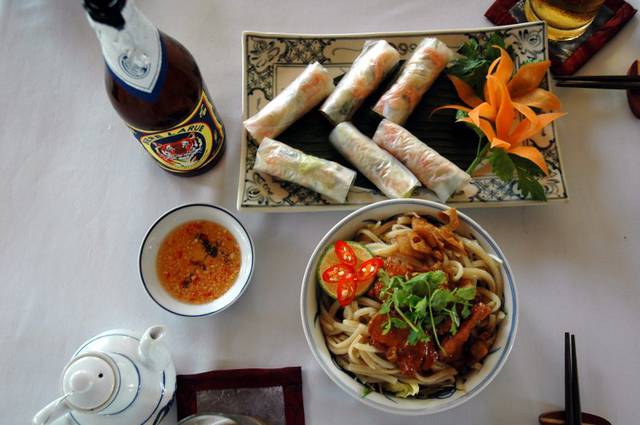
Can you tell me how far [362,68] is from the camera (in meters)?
1.43

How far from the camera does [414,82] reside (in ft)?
4.60

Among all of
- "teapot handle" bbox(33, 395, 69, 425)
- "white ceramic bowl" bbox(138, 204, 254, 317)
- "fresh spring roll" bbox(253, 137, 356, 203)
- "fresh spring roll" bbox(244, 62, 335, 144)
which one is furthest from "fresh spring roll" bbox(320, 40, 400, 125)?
"teapot handle" bbox(33, 395, 69, 425)

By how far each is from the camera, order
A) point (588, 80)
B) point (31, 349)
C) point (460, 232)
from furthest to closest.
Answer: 1. point (588, 80)
2. point (31, 349)
3. point (460, 232)

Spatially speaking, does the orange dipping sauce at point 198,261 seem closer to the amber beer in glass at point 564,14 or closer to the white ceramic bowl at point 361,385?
the white ceramic bowl at point 361,385

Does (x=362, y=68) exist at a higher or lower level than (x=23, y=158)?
higher

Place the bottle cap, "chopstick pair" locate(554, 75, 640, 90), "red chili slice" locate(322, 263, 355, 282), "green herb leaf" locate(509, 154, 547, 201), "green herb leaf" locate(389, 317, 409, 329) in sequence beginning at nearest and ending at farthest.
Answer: the bottle cap
"green herb leaf" locate(389, 317, 409, 329)
"red chili slice" locate(322, 263, 355, 282)
"green herb leaf" locate(509, 154, 547, 201)
"chopstick pair" locate(554, 75, 640, 90)

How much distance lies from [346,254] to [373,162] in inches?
13.2

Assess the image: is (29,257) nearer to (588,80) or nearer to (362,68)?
(362,68)

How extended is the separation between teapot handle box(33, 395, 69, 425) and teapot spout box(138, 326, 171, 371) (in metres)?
0.18

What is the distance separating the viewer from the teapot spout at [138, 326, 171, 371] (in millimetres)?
1051

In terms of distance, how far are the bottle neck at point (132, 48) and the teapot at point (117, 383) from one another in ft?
1.90

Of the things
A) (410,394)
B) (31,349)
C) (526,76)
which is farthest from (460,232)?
(31,349)

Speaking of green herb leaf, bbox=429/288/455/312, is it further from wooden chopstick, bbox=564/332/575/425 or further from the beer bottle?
the beer bottle

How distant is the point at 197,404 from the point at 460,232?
2.82 ft
